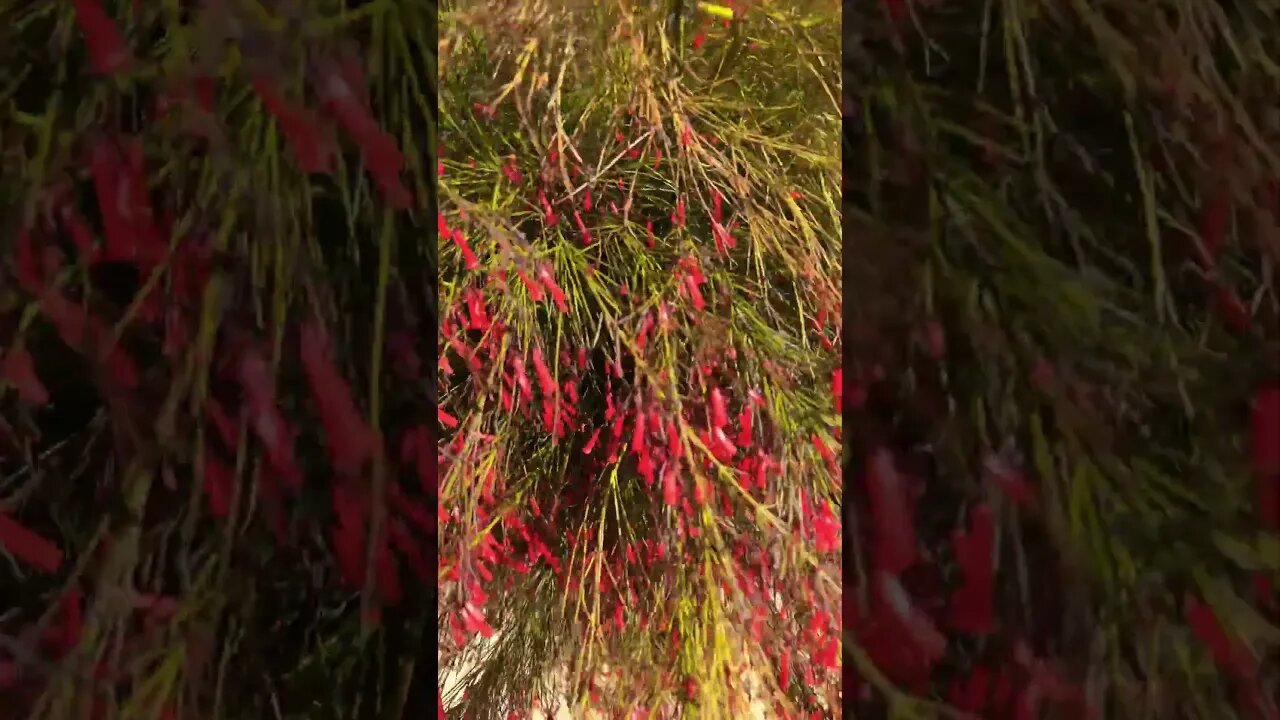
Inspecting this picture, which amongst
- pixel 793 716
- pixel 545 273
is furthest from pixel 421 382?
pixel 793 716

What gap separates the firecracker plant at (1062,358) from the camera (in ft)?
1.36

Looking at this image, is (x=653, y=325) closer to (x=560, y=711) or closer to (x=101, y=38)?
(x=560, y=711)

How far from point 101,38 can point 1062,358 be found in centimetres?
60

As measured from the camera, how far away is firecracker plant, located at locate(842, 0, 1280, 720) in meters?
0.42

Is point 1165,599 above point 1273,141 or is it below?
below

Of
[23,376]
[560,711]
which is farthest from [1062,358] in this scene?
[23,376]

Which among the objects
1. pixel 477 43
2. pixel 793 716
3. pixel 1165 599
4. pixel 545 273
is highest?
pixel 477 43

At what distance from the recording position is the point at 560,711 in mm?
458

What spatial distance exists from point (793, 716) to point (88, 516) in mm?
447

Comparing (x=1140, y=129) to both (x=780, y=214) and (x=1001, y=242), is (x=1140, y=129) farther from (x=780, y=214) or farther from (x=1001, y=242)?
(x=780, y=214)

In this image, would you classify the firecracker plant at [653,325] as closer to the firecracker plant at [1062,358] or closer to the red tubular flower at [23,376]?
the firecracker plant at [1062,358]

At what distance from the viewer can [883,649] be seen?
433 millimetres

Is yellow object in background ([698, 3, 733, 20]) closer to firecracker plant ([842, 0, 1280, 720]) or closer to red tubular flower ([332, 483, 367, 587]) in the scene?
firecracker plant ([842, 0, 1280, 720])

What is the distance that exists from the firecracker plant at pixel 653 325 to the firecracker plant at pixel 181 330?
0.06m
